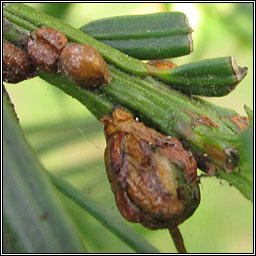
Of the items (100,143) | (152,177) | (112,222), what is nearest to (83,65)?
(152,177)

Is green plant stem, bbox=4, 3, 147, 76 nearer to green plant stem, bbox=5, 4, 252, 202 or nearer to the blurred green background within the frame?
green plant stem, bbox=5, 4, 252, 202

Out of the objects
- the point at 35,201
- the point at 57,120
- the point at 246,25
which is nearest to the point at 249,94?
the point at 246,25

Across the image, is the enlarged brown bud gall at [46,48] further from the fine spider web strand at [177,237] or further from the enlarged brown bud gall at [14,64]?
the fine spider web strand at [177,237]

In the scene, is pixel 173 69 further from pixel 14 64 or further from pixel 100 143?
pixel 100 143

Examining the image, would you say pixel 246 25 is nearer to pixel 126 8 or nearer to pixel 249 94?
pixel 249 94

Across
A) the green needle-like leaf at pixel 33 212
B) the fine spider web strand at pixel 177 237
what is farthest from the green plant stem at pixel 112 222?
the green needle-like leaf at pixel 33 212
